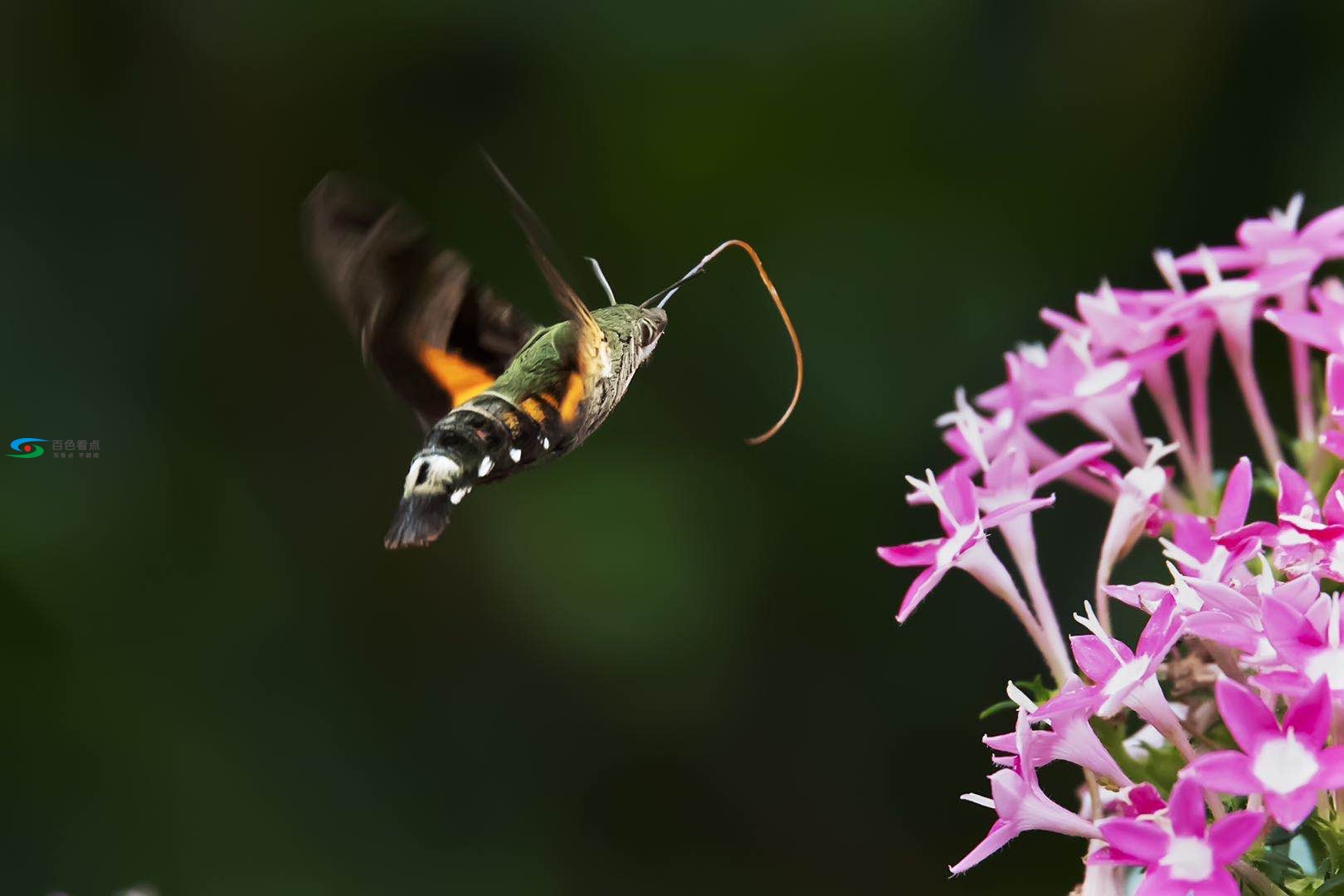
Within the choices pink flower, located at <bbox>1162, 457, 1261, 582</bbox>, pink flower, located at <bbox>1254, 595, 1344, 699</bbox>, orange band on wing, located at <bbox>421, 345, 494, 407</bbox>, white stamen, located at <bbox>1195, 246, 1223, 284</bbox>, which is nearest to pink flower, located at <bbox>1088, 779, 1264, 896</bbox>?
pink flower, located at <bbox>1254, 595, 1344, 699</bbox>

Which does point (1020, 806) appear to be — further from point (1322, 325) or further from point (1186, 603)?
point (1322, 325)

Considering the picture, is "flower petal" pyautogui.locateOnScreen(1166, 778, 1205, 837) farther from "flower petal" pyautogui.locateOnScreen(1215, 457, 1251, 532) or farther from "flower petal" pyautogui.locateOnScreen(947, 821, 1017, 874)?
"flower petal" pyautogui.locateOnScreen(1215, 457, 1251, 532)

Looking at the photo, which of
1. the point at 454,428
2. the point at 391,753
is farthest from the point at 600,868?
the point at 454,428

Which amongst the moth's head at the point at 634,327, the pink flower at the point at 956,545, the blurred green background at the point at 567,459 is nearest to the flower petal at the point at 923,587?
the pink flower at the point at 956,545

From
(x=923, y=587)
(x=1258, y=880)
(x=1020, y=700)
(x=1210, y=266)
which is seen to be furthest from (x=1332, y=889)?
(x=1210, y=266)

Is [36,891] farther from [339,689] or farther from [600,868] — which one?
[600,868]

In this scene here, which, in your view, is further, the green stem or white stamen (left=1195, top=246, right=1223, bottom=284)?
white stamen (left=1195, top=246, right=1223, bottom=284)

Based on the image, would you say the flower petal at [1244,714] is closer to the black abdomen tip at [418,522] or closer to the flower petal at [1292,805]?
the flower petal at [1292,805]

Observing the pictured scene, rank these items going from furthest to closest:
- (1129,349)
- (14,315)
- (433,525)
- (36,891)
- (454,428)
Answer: (14,315)
(36,891)
(1129,349)
(454,428)
(433,525)
